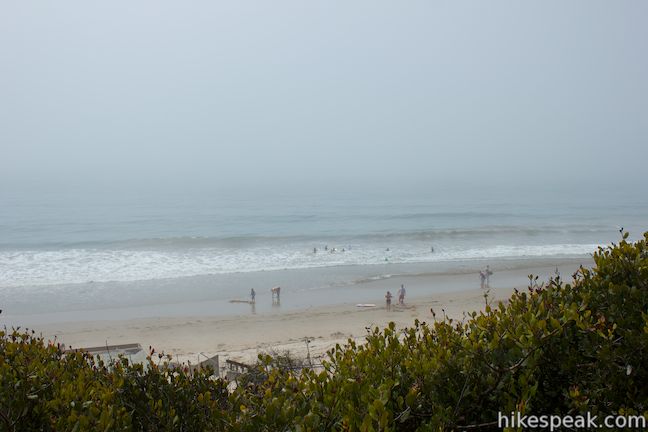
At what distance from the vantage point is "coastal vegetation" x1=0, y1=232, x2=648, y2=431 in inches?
114

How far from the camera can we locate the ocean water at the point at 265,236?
1169 inches

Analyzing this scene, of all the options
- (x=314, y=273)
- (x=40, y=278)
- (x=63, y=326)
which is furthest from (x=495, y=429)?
(x=40, y=278)

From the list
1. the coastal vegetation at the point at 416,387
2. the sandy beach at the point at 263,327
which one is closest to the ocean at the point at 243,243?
the sandy beach at the point at 263,327

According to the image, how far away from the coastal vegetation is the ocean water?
24402 millimetres

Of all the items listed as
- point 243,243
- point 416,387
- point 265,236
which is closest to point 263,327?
point 416,387

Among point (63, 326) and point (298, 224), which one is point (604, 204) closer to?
point (298, 224)

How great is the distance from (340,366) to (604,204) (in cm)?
7432

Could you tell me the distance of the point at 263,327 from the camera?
1828cm

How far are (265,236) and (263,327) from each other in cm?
2227

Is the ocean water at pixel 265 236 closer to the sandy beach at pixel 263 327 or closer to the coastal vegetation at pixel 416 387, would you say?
the sandy beach at pixel 263 327

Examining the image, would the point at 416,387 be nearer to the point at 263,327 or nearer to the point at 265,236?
the point at 263,327

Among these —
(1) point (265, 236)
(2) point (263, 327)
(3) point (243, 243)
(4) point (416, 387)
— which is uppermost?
(4) point (416, 387)

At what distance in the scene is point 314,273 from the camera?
1094 inches

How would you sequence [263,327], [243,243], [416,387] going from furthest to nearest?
[243,243] < [263,327] < [416,387]
